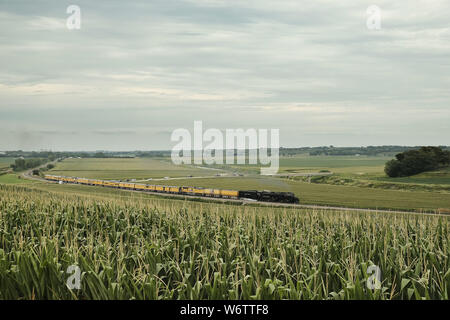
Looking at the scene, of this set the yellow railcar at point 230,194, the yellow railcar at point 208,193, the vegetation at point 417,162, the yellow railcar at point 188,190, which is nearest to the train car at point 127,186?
the yellow railcar at point 188,190

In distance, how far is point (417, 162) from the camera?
130m

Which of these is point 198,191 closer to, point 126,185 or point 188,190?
point 188,190

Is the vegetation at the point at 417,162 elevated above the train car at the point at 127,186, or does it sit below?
above

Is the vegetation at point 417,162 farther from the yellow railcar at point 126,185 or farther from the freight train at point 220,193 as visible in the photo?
the yellow railcar at point 126,185

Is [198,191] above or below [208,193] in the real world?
above

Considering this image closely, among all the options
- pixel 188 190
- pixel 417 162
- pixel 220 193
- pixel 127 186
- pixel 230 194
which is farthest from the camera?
pixel 417 162

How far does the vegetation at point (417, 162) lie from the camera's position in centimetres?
12938

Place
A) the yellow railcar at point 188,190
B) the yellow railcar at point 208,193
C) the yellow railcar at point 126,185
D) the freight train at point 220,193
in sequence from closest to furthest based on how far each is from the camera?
the freight train at point 220,193
the yellow railcar at point 208,193
the yellow railcar at point 188,190
the yellow railcar at point 126,185

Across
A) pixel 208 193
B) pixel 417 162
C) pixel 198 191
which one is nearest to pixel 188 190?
pixel 198 191

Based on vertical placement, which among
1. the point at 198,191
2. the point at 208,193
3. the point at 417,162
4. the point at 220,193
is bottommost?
the point at 208,193

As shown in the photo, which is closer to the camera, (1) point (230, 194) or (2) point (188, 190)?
(1) point (230, 194)

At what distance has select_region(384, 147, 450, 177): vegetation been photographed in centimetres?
12938
